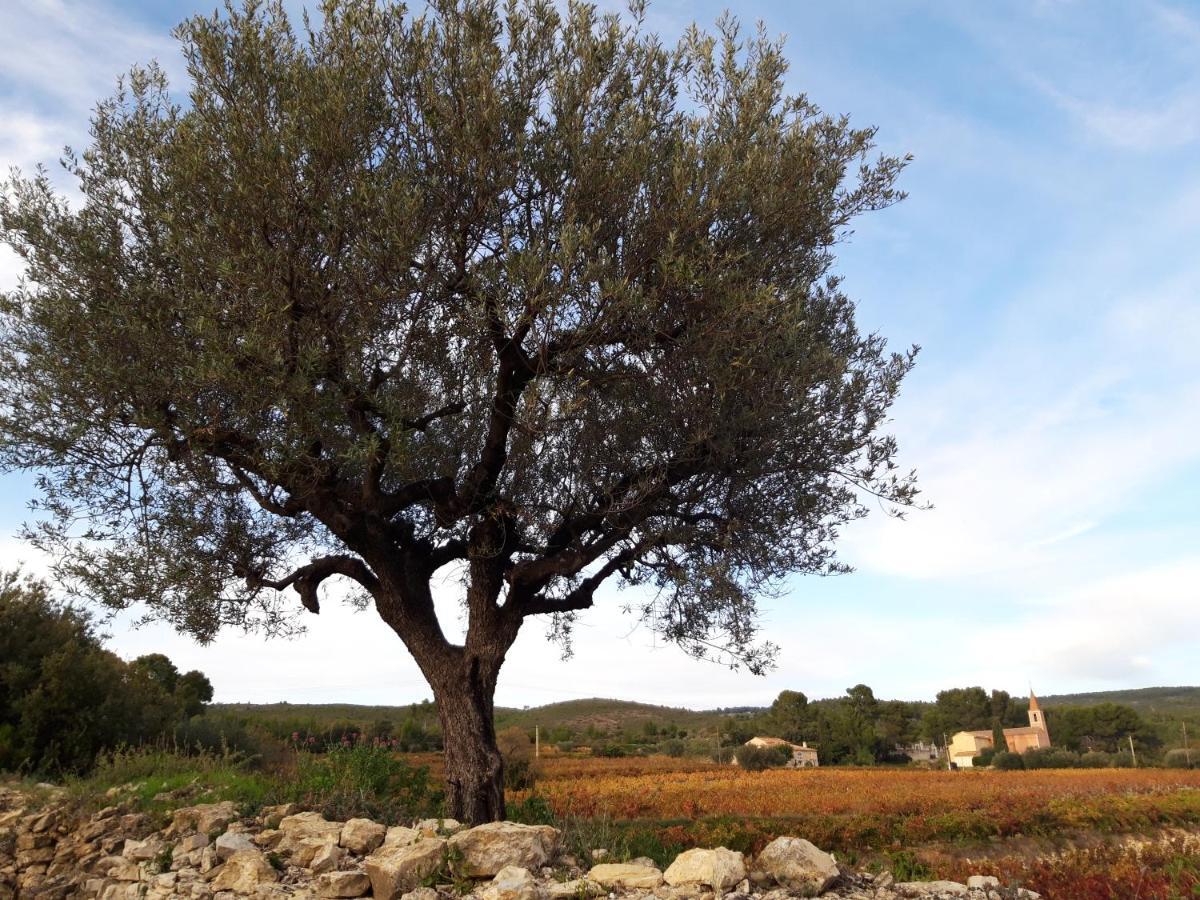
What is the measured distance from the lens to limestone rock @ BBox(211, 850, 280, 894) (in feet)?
25.8

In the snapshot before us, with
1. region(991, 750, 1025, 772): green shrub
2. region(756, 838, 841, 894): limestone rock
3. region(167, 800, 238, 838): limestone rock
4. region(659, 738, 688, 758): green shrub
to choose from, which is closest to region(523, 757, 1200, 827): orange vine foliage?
region(167, 800, 238, 838): limestone rock

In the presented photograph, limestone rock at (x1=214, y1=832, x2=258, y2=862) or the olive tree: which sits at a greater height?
the olive tree

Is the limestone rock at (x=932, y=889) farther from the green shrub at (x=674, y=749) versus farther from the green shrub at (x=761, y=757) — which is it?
the green shrub at (x=674, y=749)

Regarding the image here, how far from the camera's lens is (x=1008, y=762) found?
53.1 m

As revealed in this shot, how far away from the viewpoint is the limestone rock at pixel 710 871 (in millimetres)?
6984

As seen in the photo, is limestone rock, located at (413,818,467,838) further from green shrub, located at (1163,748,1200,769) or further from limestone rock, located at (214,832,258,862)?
green shrub, located at (1163,748,1200,769)

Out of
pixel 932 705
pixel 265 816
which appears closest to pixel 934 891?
pixel 265 816

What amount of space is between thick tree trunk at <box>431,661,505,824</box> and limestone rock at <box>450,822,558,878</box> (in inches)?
93.8

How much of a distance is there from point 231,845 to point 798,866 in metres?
5.75

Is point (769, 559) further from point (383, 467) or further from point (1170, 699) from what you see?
point (1170, 699)

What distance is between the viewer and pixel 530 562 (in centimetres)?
1063

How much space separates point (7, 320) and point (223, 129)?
4305 millimetres

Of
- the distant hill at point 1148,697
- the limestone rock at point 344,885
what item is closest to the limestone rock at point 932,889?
the limestone rock at point 344,885

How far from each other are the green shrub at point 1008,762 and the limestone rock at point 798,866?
5307 centimetres
